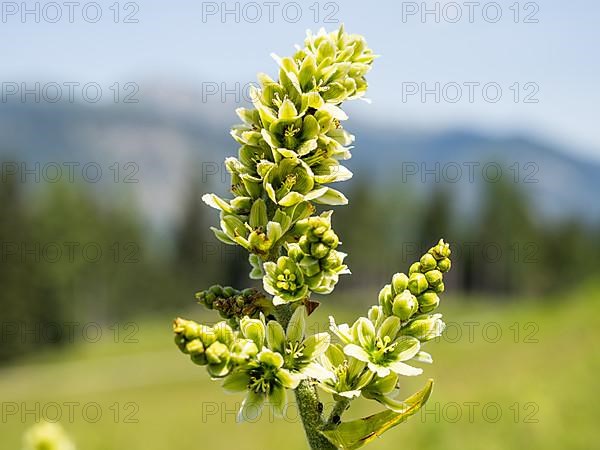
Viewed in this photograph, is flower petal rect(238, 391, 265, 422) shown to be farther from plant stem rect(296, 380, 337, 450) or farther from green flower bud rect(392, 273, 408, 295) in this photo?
green flower bud rect(392, 273, 408, 295)

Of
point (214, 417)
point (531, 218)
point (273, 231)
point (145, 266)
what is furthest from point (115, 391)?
point (531, 218)

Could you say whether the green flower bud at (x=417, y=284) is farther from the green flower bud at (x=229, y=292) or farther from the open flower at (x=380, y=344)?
the green flower bud at (x=229, y=292)

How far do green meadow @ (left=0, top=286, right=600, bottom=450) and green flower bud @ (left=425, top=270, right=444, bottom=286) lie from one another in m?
0.88

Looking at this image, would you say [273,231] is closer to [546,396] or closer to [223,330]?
[223,330]

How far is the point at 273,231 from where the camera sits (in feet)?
10.1

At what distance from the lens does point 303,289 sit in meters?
3.03

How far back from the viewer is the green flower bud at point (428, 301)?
3.07 metres

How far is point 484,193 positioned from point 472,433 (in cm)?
8624

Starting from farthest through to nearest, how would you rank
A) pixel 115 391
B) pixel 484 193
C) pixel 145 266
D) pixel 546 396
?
1. pixel 145 266
2. pixel 484 193
3. pixel 115 391
4. pixel 546 396

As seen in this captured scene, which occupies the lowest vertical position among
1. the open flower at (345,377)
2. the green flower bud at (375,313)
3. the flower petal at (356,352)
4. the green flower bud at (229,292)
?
the open flower at (345,377)

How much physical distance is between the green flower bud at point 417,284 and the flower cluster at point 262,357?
16.8 inches

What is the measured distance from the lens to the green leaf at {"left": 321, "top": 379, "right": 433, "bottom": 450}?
2895 mm
